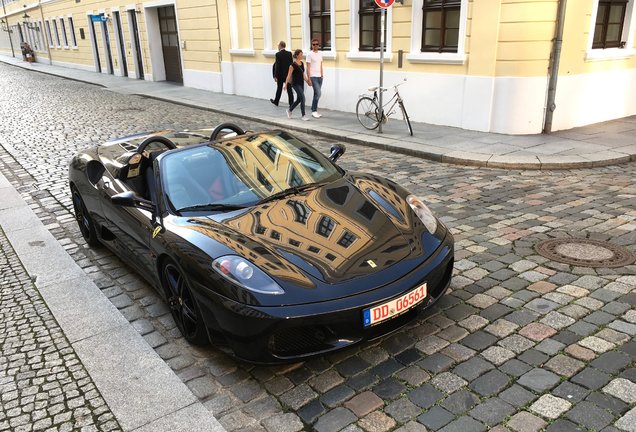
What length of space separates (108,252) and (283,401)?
340 centimetres

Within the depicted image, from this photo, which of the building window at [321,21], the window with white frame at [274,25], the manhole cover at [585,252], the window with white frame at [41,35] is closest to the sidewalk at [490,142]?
the building window at [321,21]

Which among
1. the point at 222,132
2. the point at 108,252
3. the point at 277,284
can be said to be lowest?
the point at 108,252

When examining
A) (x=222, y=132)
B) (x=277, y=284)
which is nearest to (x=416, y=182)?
(x=222, y=132)

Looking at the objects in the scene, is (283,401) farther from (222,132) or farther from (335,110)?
(335,110)

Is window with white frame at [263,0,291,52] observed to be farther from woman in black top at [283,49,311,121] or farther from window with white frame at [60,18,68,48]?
window with white frame at [60,18,68,48]

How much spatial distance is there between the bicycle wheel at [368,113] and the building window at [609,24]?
4.84 meters

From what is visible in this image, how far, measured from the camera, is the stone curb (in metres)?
3.06

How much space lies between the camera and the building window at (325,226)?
358 centimetres

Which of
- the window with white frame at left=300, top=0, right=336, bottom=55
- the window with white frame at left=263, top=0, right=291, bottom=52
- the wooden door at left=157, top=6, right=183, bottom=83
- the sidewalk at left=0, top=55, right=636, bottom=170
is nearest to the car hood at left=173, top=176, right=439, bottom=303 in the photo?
the sidewalk at left=0, top=55, right=636, bottom=170

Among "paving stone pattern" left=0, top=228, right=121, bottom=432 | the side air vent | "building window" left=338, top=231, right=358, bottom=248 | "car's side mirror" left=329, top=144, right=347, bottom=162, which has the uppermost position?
the side air vent

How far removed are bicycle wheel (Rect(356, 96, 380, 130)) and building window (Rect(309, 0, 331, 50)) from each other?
342cm

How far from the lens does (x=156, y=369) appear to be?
3.53 metres

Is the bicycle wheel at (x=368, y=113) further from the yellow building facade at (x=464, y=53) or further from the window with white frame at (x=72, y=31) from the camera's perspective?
the window with white frame at (x=72, y=31)

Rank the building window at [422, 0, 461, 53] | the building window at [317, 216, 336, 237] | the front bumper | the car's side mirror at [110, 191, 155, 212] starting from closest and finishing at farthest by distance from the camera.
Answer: the front bumper
the building window at [317, 216, 336, 237]
the car's side mirror at [110, 191, 155, 212]
the building window at [422, 0, 461, 53]
